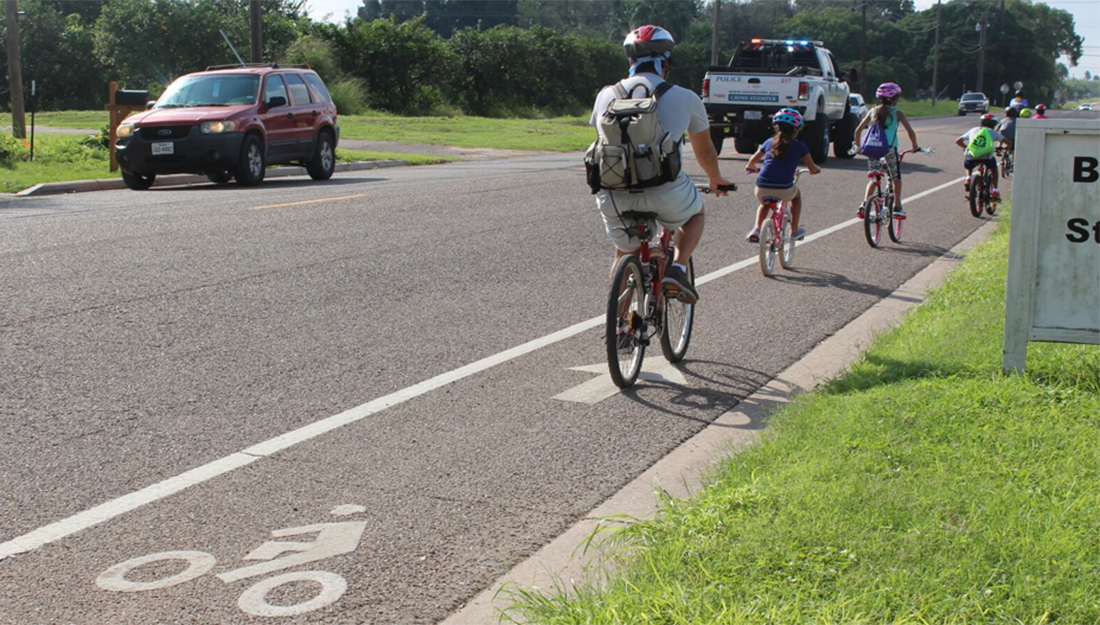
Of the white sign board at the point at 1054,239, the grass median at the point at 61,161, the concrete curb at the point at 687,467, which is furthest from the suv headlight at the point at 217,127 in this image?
the white sign board at the point at 1054,239

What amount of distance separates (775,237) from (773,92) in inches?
588

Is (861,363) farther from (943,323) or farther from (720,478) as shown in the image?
(720,478)

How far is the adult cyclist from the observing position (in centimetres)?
612

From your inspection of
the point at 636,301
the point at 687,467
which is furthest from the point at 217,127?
the point at 687,467

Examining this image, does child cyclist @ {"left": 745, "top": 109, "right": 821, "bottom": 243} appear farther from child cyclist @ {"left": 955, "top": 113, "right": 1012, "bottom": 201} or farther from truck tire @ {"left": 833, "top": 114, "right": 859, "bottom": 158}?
truck tire @ {"left": 833, "top": 114, "right": 859, "bottom": 158}

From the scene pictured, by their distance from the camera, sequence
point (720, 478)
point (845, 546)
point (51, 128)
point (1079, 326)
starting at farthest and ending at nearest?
point (51, 128), point (1079, 326), point (720, 478), point (845, 546)

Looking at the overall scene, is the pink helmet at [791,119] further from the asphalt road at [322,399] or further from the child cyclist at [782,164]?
the asphalt road at [322,399]

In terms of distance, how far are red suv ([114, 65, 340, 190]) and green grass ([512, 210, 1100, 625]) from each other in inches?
543

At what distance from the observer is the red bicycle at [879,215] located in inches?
475

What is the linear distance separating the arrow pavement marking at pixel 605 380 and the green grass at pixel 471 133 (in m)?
22.6

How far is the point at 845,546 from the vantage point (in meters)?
3.62

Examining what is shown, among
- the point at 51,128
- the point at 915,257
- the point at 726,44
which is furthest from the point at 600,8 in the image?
the point at 915,257

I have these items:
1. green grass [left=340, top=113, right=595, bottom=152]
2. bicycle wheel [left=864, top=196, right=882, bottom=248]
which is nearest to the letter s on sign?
bicycle wheel [left=864, top=196, right=882, bottom=248]

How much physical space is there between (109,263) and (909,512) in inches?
285
